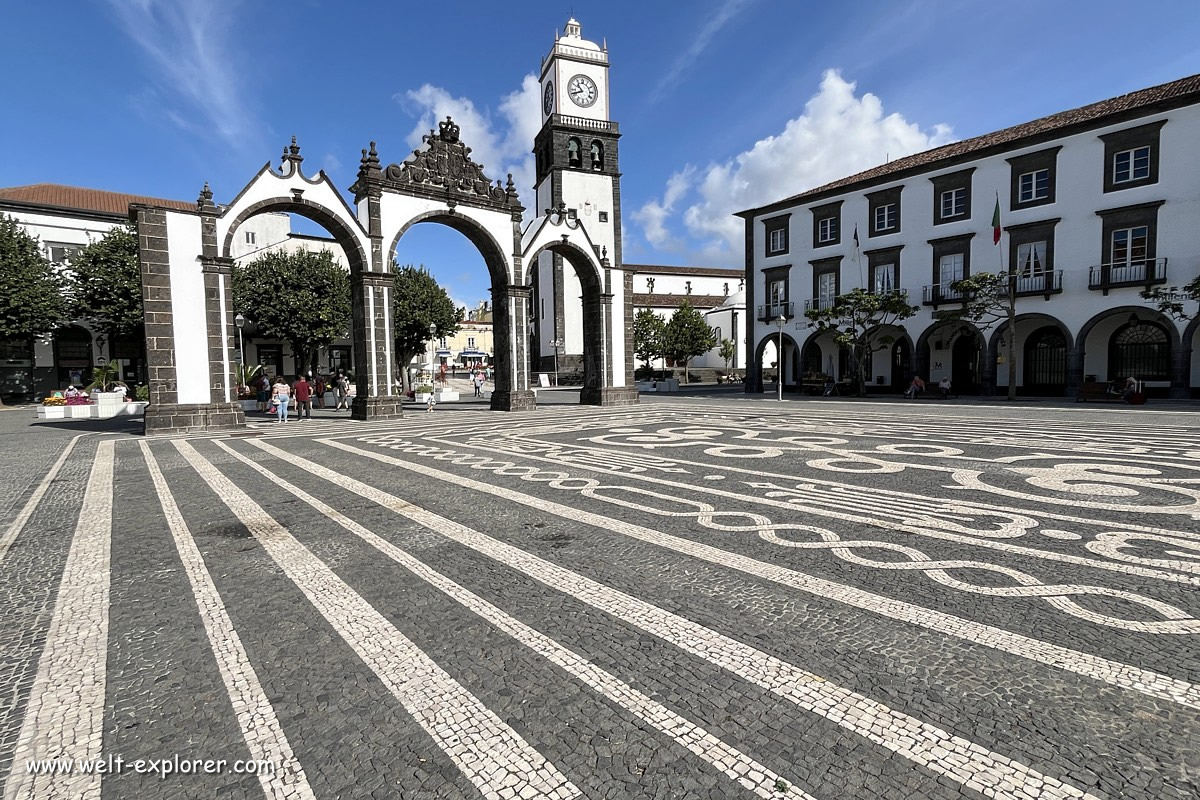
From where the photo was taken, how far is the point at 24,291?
93.7 feet

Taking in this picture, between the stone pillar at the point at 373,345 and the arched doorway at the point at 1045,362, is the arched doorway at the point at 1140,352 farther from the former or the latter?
the stone pillar at the point at 373,345

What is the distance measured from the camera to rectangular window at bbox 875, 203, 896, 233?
29531 millimetres

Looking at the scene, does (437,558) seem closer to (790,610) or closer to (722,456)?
(790,610)

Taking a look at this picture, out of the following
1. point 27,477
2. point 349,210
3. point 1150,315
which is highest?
point 349,210

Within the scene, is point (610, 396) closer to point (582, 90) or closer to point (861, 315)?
point (861, 315)

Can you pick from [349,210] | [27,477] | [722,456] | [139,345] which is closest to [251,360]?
[139,345]

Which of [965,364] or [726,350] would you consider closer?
[965,364]

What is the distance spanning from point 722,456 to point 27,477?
10470mm

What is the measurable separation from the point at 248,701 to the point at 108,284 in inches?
1492

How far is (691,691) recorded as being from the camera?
264 centimetres

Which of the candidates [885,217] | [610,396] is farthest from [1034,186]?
[610,396]

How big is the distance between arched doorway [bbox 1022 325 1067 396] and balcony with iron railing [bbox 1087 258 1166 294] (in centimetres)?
337

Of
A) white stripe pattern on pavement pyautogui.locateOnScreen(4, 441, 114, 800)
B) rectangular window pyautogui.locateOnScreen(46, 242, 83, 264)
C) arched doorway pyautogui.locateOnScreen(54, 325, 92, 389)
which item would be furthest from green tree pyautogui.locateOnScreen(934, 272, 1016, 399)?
rectangular window pyautogui.locateOnScreen(46, 242, 83, 264)

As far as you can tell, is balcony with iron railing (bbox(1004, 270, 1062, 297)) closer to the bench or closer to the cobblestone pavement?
the bench
